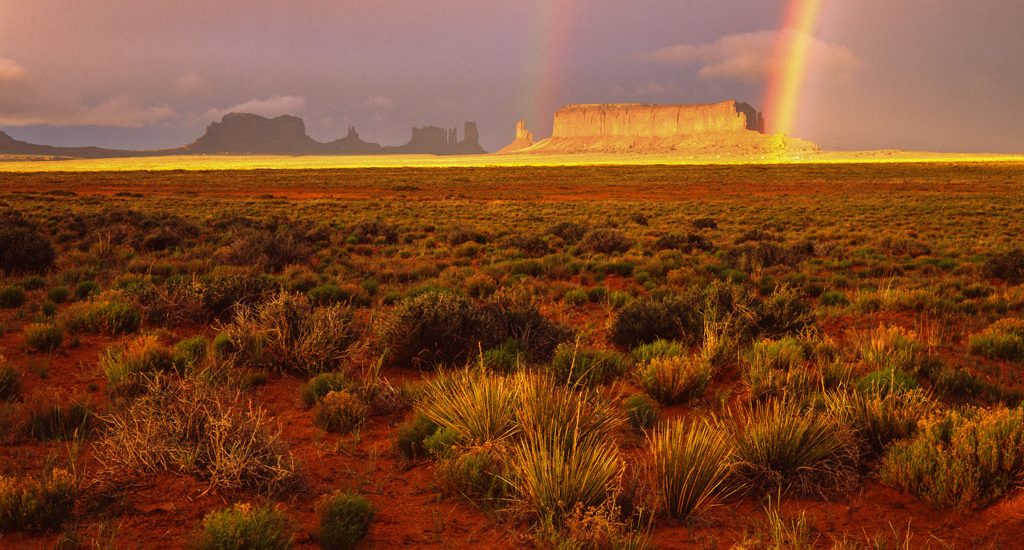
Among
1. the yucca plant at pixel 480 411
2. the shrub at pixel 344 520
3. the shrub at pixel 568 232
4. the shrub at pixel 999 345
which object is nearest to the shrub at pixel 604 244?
the shrub at pixel 568 232

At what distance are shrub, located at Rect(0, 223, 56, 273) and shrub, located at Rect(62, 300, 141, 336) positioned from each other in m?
5.24

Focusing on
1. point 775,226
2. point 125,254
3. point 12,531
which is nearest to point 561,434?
point 12,531

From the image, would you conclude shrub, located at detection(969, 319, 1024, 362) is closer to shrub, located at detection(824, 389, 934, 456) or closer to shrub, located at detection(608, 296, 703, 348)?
shrub, located at detection(608, 296, 703, 348)

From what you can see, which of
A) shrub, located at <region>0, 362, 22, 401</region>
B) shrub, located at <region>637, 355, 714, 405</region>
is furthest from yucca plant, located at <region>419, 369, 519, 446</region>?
shrub, located at <region>0, 362, 22, 401</region>

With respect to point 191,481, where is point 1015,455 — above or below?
above

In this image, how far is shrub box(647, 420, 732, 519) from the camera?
11.2ft

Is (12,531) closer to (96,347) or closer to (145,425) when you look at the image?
(145,425)

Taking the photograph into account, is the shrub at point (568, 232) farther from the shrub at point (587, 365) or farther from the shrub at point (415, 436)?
the shrub at point (415, 436)

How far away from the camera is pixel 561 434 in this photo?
382cm

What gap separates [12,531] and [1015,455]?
5.56m

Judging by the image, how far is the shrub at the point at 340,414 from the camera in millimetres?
4773

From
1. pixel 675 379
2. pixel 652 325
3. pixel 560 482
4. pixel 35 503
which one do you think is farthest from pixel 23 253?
pixel 560 482

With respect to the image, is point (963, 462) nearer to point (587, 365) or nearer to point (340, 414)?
point (587, 365)

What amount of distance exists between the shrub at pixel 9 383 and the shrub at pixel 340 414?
2.72m
